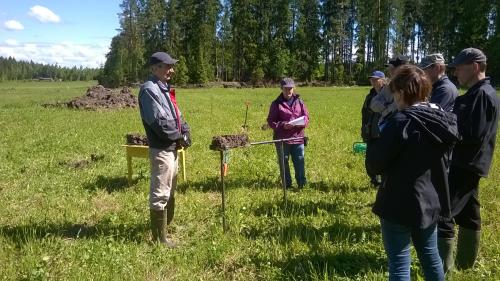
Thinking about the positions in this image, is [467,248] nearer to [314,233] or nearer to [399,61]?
[314,233]

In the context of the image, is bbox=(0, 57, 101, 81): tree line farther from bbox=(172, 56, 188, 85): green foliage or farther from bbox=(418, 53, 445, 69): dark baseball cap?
bbox=(418, 53, 445, 69): dark baseball cap

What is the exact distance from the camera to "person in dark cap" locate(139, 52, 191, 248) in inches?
215

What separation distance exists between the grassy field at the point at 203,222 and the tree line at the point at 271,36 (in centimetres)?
5529

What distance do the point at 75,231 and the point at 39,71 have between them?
199210 millimetres

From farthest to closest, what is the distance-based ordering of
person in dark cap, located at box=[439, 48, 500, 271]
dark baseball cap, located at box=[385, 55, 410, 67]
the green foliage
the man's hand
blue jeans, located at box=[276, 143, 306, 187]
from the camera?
the green foliage, blue jeans, located at box=[276, 143, 306, 187], the man's hand, dark baseball cap, located at box=[385, 55, 410, 67], person in dark cap, located at box=[439, 48, 500, 271]

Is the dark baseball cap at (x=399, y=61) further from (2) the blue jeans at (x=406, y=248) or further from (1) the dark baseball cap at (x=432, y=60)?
(2) the blue jeans at (x=406, y=248)

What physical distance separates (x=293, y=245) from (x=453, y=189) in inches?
74.4

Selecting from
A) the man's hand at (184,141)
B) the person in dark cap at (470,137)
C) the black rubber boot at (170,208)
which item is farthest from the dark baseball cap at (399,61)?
the black rubber boot at (170,208)

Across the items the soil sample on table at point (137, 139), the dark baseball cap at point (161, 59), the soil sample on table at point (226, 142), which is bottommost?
the soil sample on table at point (137, 139)

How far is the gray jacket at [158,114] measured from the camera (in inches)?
214

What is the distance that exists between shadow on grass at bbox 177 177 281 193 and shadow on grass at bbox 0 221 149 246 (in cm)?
211

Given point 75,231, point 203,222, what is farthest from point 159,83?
point 75,231

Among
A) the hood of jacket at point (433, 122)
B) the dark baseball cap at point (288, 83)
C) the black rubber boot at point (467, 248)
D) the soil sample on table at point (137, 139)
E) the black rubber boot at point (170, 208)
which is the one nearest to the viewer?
the hood of jacket at point (433, 122)

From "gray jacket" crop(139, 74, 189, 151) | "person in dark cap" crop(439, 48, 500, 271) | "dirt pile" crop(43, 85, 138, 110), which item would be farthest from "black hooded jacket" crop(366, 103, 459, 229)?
"dirt pile" crop(43, 85, 138, 110)
